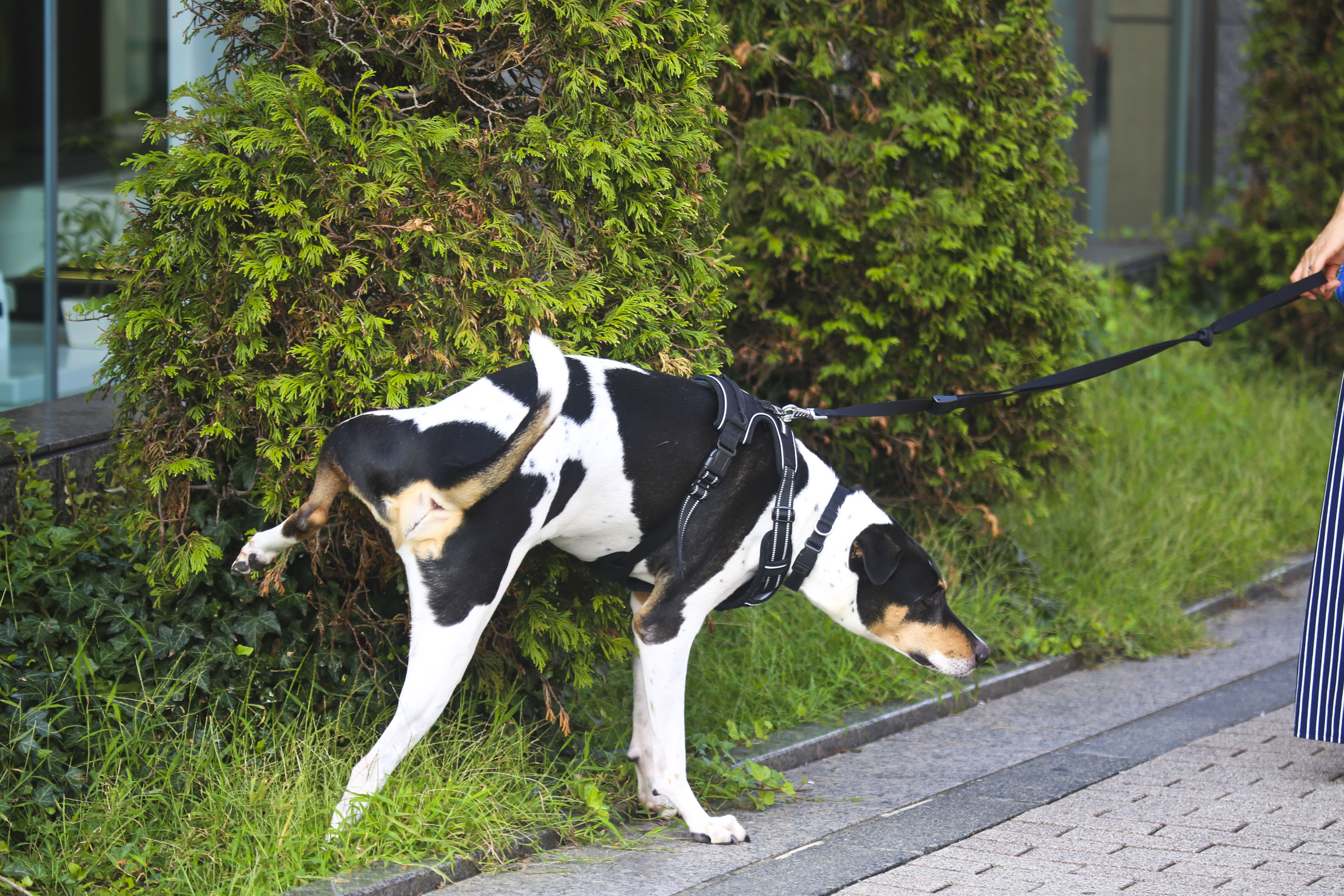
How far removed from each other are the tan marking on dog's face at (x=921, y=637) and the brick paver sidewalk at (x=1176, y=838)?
0.52m

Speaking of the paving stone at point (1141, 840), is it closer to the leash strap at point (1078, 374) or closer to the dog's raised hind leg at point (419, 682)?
the leash strap at point (1078, 374)

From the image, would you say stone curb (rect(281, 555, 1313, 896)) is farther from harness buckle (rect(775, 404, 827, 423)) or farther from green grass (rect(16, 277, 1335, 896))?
harness buckle (rect(775, 404, 827, 423))

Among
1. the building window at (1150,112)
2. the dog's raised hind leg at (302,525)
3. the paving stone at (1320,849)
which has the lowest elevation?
the paving stone at (1320,849)

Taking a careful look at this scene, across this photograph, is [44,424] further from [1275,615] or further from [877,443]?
[1275,615]

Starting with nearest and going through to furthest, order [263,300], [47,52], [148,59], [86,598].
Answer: [263,300] < [86,598] < [47,52] < [148,59]

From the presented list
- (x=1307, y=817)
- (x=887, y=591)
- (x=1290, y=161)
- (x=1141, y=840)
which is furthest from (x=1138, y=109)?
(x=1141, y=840)

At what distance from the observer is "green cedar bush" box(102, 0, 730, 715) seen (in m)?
3.54

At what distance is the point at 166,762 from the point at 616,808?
1269 mm

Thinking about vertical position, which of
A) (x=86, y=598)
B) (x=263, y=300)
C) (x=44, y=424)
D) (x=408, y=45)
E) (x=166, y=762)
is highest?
(x=408, y=45)

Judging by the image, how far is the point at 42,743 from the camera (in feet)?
11.5

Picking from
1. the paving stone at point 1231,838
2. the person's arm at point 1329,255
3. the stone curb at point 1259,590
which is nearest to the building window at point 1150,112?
the stone curb at point 1259,590

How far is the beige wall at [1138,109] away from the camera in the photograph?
12219 mm

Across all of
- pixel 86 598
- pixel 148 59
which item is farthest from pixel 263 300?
pixel 148 59

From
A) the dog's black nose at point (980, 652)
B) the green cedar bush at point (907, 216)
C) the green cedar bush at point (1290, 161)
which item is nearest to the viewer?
the dog's black nose at point (980, 652)
